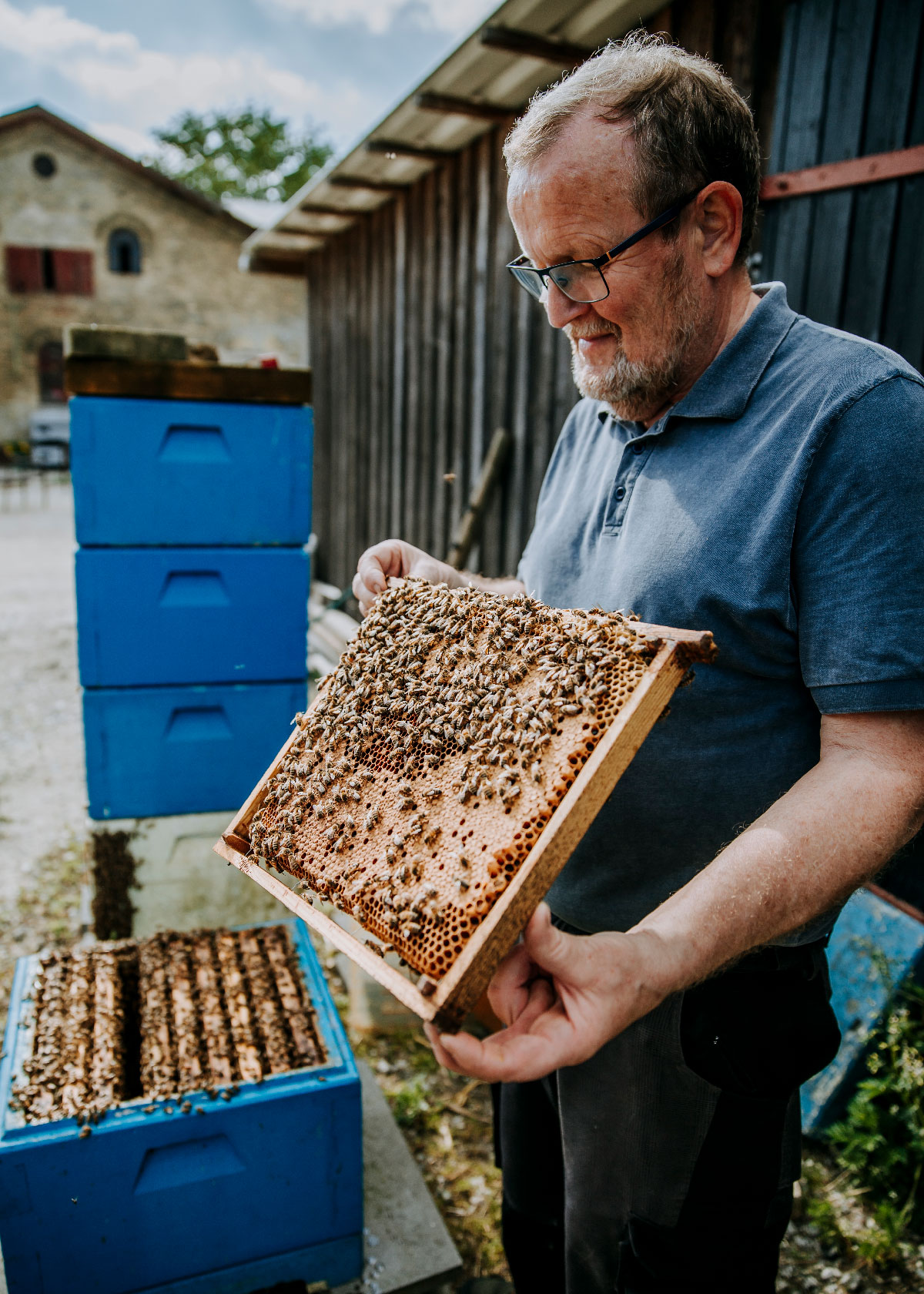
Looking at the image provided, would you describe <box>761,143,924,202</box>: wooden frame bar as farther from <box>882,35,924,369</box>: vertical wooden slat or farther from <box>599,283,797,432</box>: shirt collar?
<box>599,283,797,432</box>: shirt collar

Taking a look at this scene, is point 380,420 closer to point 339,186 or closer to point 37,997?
point 339,186

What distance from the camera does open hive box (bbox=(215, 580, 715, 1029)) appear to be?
1275mm

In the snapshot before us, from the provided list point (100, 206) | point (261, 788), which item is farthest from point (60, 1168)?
point (100, 206)

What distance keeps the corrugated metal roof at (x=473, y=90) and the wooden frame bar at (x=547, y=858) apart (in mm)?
3511

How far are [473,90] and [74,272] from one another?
75.3 feet

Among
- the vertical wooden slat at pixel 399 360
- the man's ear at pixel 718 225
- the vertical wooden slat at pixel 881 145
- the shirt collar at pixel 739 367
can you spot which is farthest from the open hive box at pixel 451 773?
the vertical wooden slat at pixel 399 360

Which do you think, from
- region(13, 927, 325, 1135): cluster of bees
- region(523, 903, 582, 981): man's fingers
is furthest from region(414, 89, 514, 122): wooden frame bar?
region(523, 903, 582, 981): man's fingers

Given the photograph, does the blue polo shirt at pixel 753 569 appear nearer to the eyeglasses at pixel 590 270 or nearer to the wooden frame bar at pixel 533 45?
the eyeglasses at pixel 590 270

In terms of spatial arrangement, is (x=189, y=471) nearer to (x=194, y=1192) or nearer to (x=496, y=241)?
(x=194, y=1192)

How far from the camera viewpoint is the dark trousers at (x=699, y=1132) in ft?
5.42

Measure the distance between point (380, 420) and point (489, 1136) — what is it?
6.08 meters

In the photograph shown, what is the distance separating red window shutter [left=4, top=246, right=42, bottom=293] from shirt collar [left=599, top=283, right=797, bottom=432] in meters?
26.8

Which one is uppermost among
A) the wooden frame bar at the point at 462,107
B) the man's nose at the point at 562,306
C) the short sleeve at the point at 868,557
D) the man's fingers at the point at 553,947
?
the wooden frame bar at the point at 462,107

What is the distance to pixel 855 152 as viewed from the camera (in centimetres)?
311
